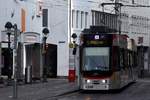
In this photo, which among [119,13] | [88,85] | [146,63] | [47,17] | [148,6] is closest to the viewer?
[88,85]

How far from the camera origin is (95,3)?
7019 centimetres

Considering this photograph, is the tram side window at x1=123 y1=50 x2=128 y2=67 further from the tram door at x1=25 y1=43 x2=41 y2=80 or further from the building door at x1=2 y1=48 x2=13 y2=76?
the tram door at x1=25 y1=43 x2=41 y2=80

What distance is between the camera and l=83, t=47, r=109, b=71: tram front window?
110 feet

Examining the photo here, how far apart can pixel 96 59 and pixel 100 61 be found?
29 centimetres

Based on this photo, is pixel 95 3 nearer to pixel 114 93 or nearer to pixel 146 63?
pixel 146 63

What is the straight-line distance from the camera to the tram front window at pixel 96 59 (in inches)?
1325

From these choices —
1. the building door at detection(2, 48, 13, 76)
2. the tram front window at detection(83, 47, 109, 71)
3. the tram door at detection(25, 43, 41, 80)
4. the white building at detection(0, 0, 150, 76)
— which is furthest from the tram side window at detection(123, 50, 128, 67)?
the tram door at detection(25, 43, 41, 80)

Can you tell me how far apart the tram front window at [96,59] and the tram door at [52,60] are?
97.4ft

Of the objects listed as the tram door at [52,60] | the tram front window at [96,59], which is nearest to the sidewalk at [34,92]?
the tram front window at [96,59]

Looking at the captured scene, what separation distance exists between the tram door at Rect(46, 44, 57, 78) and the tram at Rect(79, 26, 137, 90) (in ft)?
96.1

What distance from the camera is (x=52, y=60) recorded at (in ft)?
213

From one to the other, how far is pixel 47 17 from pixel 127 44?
23.7 meters

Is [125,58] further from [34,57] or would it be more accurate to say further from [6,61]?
[34,57]

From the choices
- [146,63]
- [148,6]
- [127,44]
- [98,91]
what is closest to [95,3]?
[148,6]
